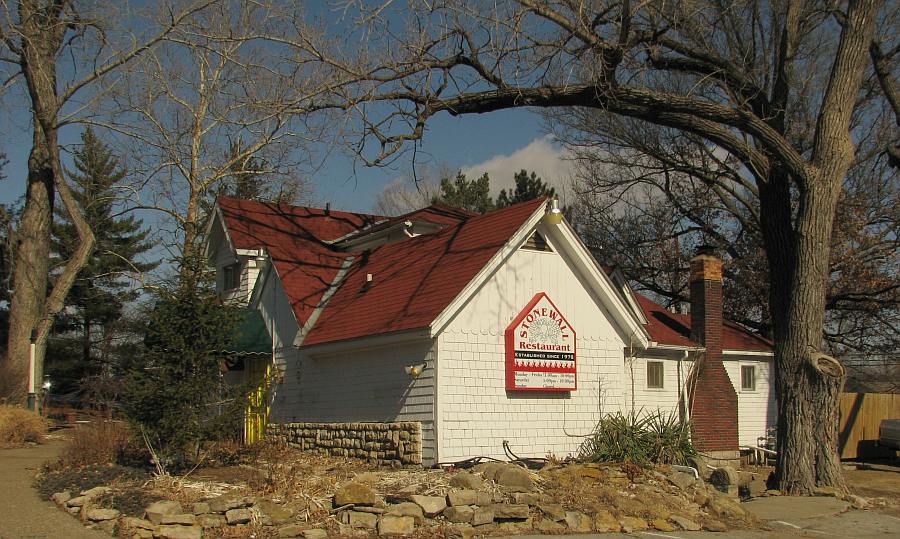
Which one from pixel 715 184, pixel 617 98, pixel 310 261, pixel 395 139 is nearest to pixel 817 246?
pixel 617 98

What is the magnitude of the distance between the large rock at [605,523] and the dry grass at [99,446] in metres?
7.23

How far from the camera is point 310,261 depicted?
22.1 meters

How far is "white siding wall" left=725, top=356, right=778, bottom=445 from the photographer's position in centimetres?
2447

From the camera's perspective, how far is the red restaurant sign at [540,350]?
17.0m

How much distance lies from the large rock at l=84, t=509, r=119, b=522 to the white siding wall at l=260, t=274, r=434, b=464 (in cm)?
636

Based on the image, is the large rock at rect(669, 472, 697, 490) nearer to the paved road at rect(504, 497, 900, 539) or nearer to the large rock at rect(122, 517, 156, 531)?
the paved road at rect(504, 497, 900, 539)

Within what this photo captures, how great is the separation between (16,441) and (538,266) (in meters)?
11.9

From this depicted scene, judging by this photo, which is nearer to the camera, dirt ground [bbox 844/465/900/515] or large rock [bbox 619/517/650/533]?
large rock [bbox 619/517/650/533]

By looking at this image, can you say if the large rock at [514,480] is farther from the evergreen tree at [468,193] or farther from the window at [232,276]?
the evergreen tree at [468,193]

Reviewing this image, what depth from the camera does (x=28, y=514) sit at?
11.4 meters

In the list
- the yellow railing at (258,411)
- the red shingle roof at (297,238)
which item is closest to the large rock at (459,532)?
the yellow railing at (258,411)

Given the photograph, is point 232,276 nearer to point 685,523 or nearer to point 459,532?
point 459,532

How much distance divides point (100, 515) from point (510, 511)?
521 centimetres

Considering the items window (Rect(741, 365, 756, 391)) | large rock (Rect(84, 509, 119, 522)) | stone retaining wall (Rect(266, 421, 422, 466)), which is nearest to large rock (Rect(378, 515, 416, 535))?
large rock (Rect(84, 509, 119, 522))
